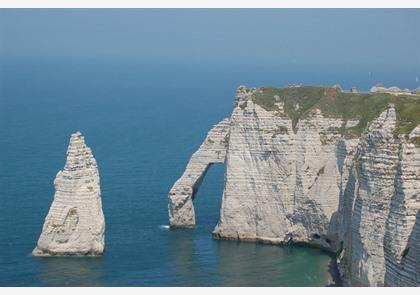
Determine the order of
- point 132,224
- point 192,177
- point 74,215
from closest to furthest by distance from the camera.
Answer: point 74,215 < point 132,224 < point 192,177

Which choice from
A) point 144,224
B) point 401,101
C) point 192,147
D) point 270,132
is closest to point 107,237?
point 144,224

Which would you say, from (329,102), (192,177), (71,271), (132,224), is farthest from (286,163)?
(71,271)

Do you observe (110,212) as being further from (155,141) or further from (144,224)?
(155,141)

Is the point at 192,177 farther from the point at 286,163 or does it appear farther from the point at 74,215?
the point at 74,215

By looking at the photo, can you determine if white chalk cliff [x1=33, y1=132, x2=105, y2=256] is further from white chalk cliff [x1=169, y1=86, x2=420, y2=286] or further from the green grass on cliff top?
the green grass on cliff top

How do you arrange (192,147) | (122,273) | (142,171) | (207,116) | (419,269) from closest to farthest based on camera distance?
(419,269)
(122,273)
(142,171)
(192,147)
(207,116)
